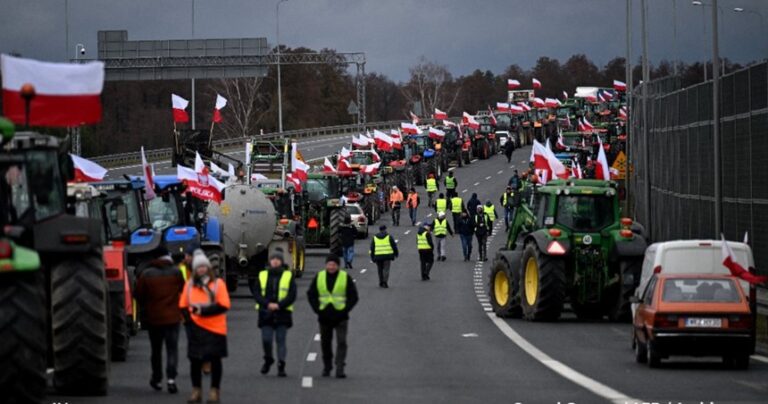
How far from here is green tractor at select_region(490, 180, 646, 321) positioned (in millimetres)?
33656

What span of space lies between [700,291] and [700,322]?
24.6 inches

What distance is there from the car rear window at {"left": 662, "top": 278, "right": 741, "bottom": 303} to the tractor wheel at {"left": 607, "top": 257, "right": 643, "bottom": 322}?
26.3 ft

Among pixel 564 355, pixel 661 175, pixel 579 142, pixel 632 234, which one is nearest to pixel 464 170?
pixel 579 142

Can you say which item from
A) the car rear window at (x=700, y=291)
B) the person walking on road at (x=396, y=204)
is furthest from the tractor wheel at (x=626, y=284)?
the person walking on road at (x=396, y=204)

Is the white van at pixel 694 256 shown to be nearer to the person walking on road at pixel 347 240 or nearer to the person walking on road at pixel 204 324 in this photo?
the person walking on road at pixel 204 324

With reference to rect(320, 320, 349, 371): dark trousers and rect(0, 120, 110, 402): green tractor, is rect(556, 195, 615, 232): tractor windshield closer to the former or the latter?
rect(320, 320, 349, 371): dark trousers

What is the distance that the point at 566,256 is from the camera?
112ft

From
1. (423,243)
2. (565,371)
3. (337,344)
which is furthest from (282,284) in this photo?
(423,243)

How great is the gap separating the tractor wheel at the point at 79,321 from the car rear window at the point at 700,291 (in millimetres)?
9239

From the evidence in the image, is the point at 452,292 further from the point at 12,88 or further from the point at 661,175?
the point at 12,88

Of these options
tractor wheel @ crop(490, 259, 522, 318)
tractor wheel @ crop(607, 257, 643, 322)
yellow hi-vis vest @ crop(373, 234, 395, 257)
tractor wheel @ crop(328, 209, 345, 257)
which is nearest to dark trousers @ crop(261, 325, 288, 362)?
tractor wheel @ crop(607, 257, 643, 322)

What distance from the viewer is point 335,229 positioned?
55.4 m

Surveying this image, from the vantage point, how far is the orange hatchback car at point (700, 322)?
24719 mm

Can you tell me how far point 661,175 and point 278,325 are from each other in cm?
3101
